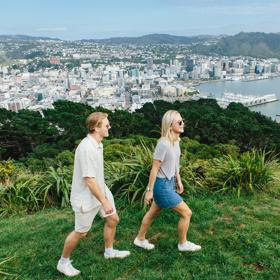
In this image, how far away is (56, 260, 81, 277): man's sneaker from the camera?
288 centimetres

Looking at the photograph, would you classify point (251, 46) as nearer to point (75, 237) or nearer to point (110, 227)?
point (110, 227)

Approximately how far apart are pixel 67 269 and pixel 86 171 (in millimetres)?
894

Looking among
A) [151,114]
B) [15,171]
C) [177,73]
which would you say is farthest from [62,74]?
[15,171]

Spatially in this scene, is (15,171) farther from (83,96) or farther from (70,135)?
(83,96)

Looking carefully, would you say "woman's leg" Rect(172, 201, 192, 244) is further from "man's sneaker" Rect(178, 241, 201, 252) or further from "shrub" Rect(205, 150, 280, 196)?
"shrub" Rect(205, 150, 280, 196)

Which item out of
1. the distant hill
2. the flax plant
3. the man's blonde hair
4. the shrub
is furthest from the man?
the distant hill

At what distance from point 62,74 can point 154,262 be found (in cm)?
11720

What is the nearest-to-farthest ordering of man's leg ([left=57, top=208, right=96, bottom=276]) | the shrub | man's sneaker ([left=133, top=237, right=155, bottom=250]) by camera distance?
man's leg ([left=57, top=208, right=96, bottom=276]) → man's sneaker ([left=133, top=237, right=155, bottom=250]) → the shrub

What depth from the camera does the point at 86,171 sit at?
101 inches

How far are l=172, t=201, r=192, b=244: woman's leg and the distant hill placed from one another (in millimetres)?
147832

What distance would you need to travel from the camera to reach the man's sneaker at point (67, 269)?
2.88 meters

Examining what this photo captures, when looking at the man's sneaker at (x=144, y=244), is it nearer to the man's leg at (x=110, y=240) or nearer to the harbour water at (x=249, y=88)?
the man's leg at (x=110, y=240)

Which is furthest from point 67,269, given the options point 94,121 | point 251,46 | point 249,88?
point 251,46

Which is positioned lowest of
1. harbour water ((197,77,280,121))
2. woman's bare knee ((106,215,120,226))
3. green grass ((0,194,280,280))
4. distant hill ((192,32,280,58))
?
harbour water ((197,77,280,121))
